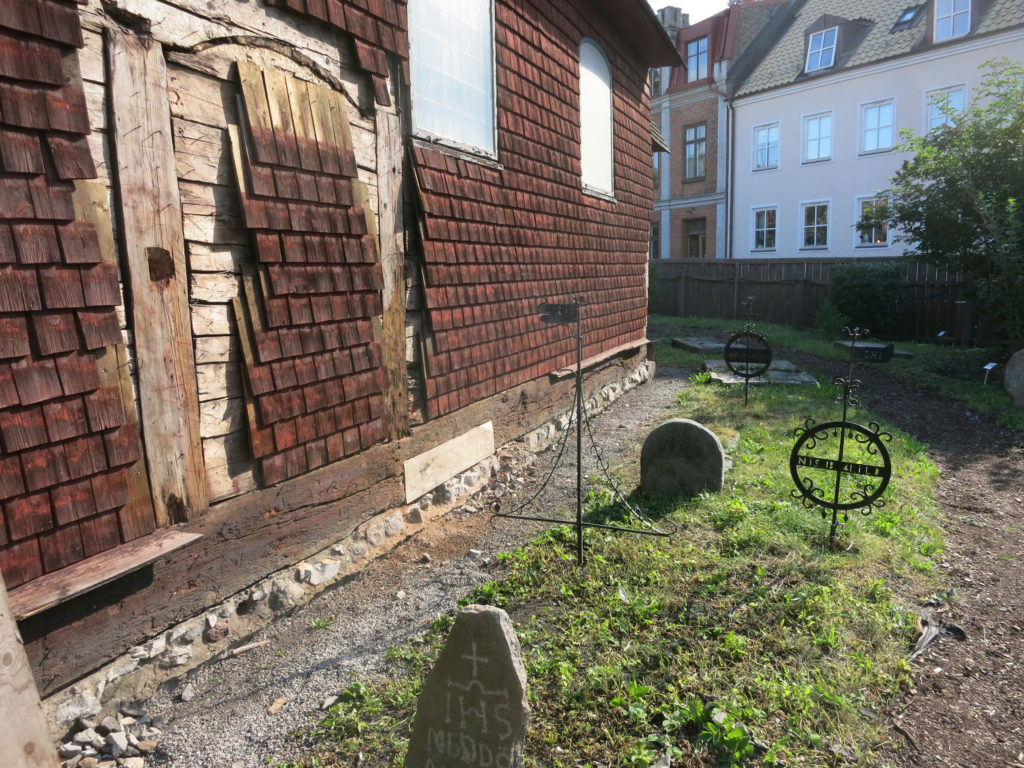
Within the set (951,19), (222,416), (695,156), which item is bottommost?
(222,416)

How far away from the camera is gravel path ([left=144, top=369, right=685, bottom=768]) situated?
2846 millimetres

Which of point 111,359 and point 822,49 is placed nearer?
point 111,359

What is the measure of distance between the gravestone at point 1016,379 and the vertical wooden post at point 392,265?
8559mm

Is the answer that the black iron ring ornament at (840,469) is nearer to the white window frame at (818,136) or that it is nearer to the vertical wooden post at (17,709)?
the vertical wooden post at (17,709)

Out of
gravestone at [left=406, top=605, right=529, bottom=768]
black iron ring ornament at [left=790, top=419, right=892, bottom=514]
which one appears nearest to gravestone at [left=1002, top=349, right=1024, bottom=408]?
black iron ring ornament at [left=790, top=419, right=892, bottom=514]

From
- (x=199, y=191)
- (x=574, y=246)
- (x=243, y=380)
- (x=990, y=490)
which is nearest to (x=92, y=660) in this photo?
(x=243, y=380)

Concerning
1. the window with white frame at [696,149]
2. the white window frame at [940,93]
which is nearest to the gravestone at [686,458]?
the white window frame at [940,93]

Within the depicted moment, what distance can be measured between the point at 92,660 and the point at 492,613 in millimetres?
1761

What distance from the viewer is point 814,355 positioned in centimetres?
1355

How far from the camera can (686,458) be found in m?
5.50

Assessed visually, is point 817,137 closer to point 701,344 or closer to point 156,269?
point 701,344

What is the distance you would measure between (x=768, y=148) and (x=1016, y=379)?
16671 millimetres

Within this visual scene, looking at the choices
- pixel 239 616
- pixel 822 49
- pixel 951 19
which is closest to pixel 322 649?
pixel 239 616

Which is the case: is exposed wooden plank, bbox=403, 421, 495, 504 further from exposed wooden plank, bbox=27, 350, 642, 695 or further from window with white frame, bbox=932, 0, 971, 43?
window with white frame, bbox=932, 0, 971, 43
